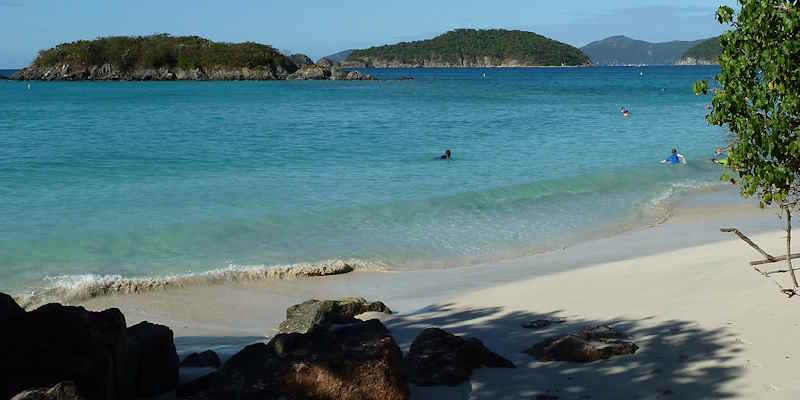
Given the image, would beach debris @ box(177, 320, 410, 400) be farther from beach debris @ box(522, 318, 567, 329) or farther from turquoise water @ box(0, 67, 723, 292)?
turquoise water @ box(0, 67, 723, 292)

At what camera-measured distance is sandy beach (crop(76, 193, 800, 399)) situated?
→ 244 inches

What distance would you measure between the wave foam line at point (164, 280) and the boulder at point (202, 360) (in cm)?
463

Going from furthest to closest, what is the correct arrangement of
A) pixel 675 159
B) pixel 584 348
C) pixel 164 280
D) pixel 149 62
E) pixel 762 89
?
pixel 149 62 < pixel 675 159 < pixel 164 280 < pixel 584 348 < pixel 762 89

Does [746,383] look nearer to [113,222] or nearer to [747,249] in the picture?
[747,249]

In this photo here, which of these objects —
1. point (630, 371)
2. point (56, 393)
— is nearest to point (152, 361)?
point (56, 393)

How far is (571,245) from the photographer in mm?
14289

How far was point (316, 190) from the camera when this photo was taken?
20141 mm

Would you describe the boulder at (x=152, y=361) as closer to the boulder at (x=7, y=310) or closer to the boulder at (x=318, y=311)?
the boulder at (x=7, y=310)

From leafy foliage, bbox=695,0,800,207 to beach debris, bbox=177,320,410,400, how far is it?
118 inches

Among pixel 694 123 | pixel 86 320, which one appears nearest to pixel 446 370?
pixel 86 320

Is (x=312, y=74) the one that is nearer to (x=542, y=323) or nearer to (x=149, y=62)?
(x=149, y=62)

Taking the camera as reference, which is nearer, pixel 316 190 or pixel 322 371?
pixel 322 371

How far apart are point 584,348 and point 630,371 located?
1.51ft

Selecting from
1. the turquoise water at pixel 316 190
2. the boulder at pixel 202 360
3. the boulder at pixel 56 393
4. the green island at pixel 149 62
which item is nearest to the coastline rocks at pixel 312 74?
the green island at pixel 149 62
